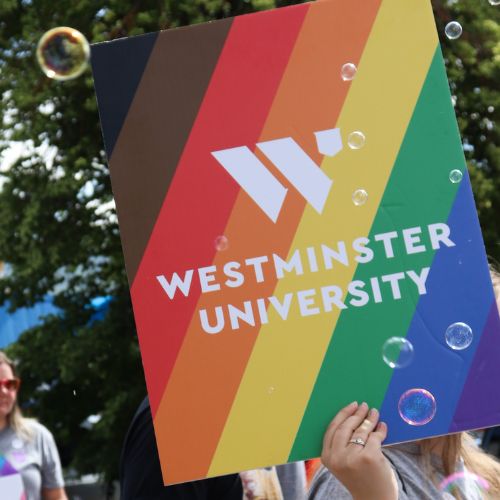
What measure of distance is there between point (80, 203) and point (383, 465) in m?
7.31

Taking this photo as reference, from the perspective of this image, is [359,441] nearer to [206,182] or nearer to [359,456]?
[359,456]

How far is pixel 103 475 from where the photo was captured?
342 inches

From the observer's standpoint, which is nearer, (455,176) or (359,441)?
(359,441)

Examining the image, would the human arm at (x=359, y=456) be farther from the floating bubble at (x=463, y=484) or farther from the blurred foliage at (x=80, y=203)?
the blurred foliage at (x=80, y=203)

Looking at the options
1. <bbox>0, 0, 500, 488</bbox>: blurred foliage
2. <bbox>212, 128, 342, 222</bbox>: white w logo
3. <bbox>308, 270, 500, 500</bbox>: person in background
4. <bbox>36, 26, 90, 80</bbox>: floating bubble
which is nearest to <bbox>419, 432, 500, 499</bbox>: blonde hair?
<bbox>308, 270, 500, 500</bbox>: person in background

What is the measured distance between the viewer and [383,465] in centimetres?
168

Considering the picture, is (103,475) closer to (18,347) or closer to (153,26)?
(18,347)

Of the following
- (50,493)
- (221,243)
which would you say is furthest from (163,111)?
(50,493)

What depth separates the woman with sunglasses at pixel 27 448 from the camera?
171 inches

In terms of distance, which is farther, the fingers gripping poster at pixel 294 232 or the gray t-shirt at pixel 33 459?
the gray t-shirt at pixel 33 459

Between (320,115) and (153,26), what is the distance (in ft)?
19.8

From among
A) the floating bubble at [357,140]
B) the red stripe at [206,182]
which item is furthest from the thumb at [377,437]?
the floating bubble at [357,140]


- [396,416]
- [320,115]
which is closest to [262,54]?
[320,115]

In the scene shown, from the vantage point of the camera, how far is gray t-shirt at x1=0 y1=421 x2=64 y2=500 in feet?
14.2
